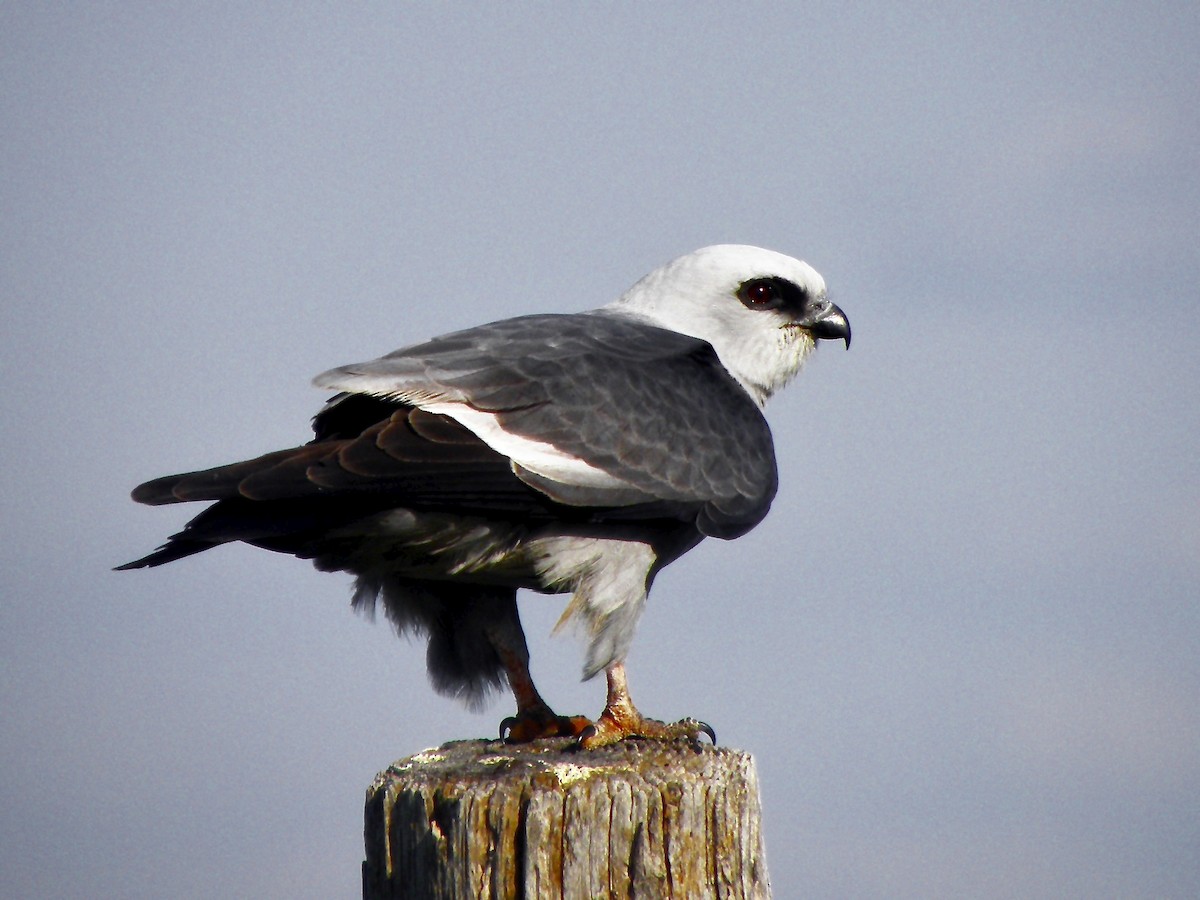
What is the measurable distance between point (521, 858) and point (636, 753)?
960mm

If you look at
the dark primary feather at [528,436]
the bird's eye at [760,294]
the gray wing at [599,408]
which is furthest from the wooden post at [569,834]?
the bird's eye at [760,294]

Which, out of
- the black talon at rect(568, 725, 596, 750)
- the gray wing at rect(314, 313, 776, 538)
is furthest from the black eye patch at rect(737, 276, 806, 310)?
the black talon at rect(568, 725, 596, 750)

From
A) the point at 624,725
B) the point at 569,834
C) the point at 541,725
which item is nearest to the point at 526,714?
the point at 541,725

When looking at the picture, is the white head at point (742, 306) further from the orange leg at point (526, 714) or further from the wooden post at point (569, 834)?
the wooden post at point (569, 834)

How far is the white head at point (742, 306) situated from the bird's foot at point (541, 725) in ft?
6.64

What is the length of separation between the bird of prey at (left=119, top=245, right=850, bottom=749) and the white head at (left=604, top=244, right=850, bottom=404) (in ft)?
1.81

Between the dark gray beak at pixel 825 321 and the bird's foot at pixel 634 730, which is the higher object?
the dark gray beak at pixel 825 321

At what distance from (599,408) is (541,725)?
1.64m

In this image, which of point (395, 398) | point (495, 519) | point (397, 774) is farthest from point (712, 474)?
point (397, 774)

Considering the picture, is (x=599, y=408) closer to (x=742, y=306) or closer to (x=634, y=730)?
(x=634, y=730)

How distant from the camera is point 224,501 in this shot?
5301 millimetres

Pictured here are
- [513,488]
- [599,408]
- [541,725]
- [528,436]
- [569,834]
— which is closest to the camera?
[569,834]

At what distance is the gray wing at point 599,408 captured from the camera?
560cm

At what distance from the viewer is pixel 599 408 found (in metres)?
5.90
